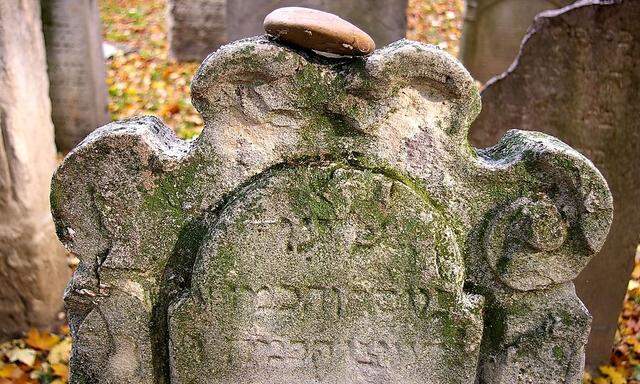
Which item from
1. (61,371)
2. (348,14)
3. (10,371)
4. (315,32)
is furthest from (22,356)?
(348,14)

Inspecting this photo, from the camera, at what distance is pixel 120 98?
6914 mm

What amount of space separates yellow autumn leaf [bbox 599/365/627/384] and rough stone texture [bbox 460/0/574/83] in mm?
4040

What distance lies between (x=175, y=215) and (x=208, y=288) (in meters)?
0.21

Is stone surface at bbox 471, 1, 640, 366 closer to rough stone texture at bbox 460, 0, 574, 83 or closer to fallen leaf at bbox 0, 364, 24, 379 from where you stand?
fallen leaf at bbox 0, 364, 24, 379

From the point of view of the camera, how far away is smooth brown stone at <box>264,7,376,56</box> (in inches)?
63.8

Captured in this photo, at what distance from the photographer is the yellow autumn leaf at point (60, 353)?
342cm

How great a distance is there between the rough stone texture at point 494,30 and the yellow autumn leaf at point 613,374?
404cm

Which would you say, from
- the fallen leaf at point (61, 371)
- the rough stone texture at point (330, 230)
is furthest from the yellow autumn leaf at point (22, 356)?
the rough stone texture at point (330, 230)

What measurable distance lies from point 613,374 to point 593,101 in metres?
1.41

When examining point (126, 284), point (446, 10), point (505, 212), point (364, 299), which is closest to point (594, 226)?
point (505, 212)

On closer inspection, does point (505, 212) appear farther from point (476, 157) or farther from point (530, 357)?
point (530, 357)

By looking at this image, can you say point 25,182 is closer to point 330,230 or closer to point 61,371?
point 61,371

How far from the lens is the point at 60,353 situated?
347cm

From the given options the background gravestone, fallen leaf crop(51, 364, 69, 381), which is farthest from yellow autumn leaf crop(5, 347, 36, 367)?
the background gravestone
